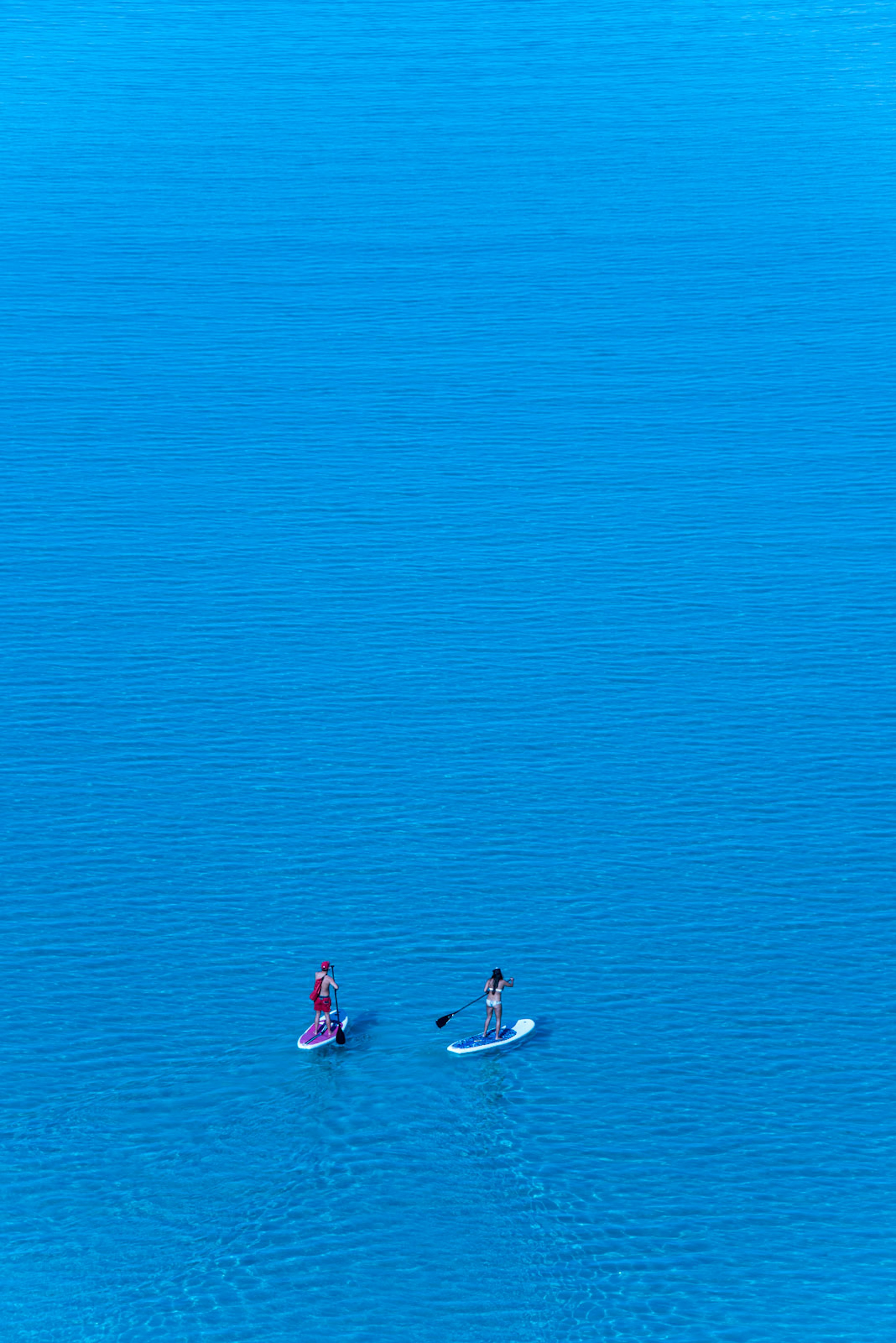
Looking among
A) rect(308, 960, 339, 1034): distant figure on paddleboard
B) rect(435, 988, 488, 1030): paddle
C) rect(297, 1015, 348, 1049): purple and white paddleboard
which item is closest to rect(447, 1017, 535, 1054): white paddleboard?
rect(435, 988, 488, 1030): paddle

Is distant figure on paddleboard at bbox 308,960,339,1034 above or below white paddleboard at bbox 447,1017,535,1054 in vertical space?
above

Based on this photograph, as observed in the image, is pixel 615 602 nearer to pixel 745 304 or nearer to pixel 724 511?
pixel 724 511

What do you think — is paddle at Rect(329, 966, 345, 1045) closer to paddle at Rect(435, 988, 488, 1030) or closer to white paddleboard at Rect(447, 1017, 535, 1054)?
paddle at Rect(435, 988, 488, 1030)

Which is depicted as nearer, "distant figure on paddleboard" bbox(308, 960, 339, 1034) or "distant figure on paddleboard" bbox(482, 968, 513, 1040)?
"distant figure on paddleboard" bbox(308, 960, 339, 1034)

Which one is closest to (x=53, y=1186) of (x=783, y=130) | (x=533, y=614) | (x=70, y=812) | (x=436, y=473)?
(x=70, y=812)

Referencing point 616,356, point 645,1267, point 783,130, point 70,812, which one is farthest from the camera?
point 783,130

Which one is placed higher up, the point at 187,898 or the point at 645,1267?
the point at 187,898
